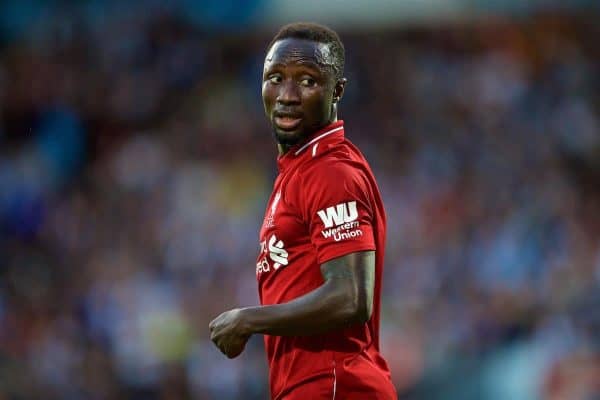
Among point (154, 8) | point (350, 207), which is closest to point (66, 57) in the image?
point (154, 8)

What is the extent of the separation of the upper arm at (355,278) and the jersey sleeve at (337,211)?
0.07 feet

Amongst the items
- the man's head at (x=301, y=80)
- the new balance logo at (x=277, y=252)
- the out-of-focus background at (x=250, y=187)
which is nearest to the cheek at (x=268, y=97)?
the man's head at (x=301, y=80)

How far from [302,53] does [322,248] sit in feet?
2.16

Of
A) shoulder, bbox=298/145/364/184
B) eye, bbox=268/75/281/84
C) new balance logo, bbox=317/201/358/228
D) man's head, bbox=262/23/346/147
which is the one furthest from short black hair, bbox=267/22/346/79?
new balance logo, bbox=317/201/358/228

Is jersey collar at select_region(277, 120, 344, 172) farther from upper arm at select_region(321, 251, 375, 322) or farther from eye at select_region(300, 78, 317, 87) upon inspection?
upper arm at select_region(321, 251, 375, 322)

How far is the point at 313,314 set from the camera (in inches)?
119

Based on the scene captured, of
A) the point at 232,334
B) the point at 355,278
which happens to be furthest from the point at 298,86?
the point at 232,334

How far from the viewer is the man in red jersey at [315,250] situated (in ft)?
10.0

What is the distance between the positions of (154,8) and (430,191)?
15.1 feet

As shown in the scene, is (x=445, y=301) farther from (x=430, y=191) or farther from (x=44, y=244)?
(x=44, y=244)

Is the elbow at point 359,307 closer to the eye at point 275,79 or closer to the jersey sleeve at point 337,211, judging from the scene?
the jersey sleeve at point 337,211

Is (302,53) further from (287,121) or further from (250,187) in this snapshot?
(250,187)

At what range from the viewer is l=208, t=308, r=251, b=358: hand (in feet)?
10.1

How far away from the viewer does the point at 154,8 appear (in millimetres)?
12680
